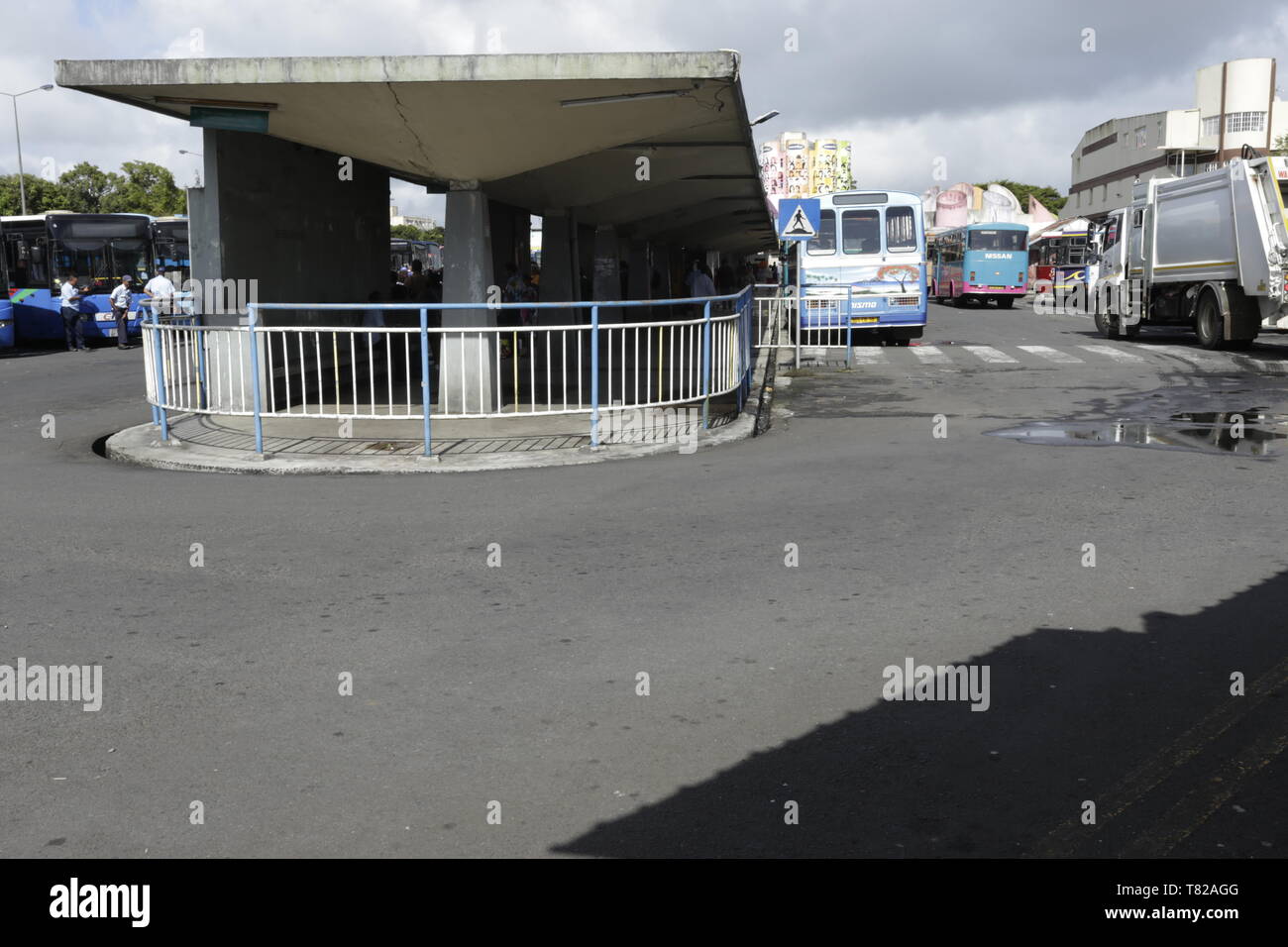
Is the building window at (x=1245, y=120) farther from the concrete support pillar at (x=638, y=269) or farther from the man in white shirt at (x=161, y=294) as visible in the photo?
the man in white shirt at (x=161, y=294)

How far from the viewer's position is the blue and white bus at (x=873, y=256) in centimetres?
2484

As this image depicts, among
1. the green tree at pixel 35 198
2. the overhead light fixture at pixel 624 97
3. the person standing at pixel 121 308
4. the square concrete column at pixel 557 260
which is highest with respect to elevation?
the green tree at pixel 35 198

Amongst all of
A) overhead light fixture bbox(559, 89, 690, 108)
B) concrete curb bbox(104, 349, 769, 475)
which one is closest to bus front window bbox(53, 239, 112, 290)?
concrete curb bbox(104, 349, 769, 475)

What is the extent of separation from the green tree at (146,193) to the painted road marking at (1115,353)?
54.1 meters

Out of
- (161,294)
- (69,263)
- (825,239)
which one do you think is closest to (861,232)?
(825,239)

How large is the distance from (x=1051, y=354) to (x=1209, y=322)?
10.4ft

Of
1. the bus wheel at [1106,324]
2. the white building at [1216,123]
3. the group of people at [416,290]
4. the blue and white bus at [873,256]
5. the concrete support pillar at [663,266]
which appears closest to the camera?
the group of people at [416,290]

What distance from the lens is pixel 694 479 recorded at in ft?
31.9

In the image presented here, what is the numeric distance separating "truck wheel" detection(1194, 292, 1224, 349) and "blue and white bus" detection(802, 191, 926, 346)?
17.0 feet

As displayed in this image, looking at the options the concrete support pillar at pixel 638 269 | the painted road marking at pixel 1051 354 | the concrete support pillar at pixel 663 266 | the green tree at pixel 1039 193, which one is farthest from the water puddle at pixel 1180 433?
the green tree at pixel 1039 193

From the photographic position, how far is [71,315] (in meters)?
26.5

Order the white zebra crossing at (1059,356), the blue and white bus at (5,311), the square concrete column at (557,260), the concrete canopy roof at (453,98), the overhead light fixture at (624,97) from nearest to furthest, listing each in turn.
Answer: the concrete canopy roof at (453,98) < the overhead light fixture at (624,97) < the white zebra crossing at (1059,356) < the square concrete column at (557,260) < the blue and white bus at (5,311)
